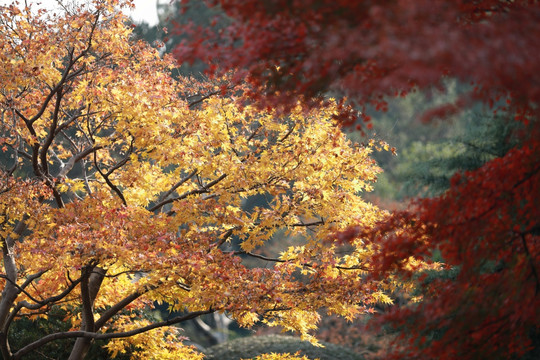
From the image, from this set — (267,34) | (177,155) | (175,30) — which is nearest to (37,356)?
(177,155)

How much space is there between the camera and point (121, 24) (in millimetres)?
6594

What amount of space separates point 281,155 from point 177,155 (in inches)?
47.2

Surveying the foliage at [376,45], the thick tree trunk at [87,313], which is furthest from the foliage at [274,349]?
the foliage at [376,45]

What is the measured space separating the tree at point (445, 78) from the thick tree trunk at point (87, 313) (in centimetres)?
411

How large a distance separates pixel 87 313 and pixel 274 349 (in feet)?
22.1

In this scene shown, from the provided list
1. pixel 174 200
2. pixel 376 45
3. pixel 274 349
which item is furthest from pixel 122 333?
pixel 274 349

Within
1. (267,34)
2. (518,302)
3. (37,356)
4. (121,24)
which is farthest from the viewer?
(37,356)

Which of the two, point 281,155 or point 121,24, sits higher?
point 121,24

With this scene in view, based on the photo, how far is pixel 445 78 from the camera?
3.32 m

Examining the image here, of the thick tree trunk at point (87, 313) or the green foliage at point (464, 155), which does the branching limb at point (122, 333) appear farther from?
the green foliage at point (464, 155)

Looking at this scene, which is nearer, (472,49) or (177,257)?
(472,49)

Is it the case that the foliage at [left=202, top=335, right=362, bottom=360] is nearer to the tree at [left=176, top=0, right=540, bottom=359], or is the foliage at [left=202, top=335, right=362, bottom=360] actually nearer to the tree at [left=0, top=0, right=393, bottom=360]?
the tree at [left=0, top=0, right=393, bottom=360]

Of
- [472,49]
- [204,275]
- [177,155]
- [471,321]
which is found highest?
[177,155]

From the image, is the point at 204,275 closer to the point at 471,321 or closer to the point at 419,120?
the point at 471,321
